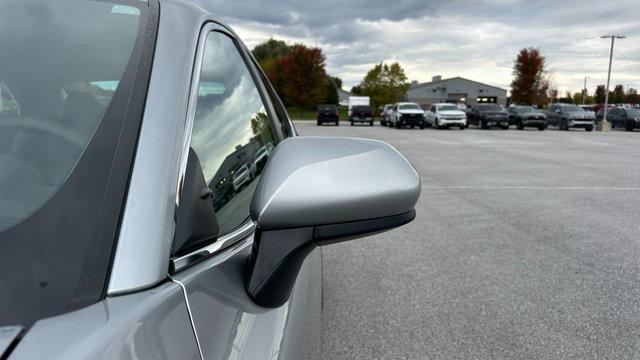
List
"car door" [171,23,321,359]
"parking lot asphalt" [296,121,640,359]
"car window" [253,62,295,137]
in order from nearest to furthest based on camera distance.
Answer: "car door" [171,23,321,359]
"car window" [253,62,295,137]
"parking lot asphalt" [296,121,640,359]

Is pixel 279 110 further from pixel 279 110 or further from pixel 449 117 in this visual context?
pixel 449 117

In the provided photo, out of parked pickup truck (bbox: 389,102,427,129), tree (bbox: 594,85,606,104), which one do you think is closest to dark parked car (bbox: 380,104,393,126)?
parked pickup truck (bbox: 389,102,427,129)

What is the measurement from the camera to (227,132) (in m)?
1.62

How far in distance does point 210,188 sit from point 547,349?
8.28 feet

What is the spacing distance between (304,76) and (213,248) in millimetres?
70780

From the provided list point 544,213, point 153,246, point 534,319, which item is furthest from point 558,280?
point 153,246

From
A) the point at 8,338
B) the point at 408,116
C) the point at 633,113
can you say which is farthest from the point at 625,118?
the point at 8,338

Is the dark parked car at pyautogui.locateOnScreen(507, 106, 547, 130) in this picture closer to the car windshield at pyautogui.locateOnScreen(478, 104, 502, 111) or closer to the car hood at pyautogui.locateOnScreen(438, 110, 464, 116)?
the car windshield at pyautogui.locateOnScreen(478, 104, 502, 111)

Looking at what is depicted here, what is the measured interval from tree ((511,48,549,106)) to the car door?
69.9 meters

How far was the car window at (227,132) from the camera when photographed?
4.57 feet

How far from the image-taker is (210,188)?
Result: 1.35 m

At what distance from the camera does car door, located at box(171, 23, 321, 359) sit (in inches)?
38.1

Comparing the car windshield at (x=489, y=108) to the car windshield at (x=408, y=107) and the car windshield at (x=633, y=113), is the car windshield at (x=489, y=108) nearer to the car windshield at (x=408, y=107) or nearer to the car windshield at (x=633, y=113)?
the car windshield at (x=408, y=107)

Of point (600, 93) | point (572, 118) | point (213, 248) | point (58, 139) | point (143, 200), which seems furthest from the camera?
point (600, 93)
